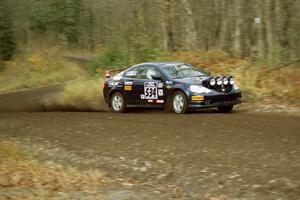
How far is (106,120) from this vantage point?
14609mm

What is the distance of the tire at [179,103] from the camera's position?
15.0 metres

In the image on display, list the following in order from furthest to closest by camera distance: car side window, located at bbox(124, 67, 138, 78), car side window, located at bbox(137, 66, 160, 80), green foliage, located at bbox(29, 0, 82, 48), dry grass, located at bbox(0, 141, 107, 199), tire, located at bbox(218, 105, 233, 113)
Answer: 1. green foliage, located at bbox(29, 0, 82, 48)
2. car side window, located at bbox(124, 67, 138, 78)
3. car side window, located at bbox(137, 66, 160, 80)
4. tire, located at bbox(218, 105, 233, 113)
5. dry grass, located at bbox(0, 141, 107, 199)

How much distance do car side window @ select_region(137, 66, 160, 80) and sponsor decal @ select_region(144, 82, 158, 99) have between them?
204 mm

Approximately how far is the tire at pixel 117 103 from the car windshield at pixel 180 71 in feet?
6.26

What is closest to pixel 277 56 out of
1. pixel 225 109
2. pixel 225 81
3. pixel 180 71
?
pixel 225 109

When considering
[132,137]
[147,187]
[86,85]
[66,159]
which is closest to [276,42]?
[86,85]

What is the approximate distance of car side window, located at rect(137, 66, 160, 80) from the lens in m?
16.1

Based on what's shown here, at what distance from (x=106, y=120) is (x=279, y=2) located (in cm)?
1167

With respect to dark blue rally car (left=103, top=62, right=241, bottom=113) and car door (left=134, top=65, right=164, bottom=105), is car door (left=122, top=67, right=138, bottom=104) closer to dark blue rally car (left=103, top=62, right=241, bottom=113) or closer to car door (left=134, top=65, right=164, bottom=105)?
dark blue rally car (left=103, top=62, right=241, bottom=113)

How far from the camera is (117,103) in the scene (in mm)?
17422

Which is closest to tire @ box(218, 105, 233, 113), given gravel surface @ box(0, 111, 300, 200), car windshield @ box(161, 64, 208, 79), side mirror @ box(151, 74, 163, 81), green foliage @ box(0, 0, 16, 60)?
gravel surface @ box(0, 111, 300, 200)

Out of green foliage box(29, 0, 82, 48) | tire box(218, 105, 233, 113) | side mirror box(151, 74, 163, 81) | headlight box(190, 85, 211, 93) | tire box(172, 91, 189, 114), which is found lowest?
tire box(218, 105, 233, 113)

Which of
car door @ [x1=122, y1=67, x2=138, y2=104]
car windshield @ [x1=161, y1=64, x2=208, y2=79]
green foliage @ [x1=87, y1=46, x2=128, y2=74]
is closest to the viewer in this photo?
car windshield @ [x1=161, y1=64, x2=208, y2=79]

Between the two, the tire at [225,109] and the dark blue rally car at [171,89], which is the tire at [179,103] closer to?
the dark blue rally car at [171,89]
